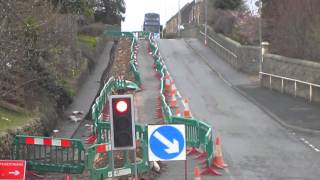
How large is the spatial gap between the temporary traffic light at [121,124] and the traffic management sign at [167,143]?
1225 mm

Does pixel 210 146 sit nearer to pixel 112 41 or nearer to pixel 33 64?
pixel 33 64

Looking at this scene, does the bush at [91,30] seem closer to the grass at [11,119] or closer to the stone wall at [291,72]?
the stone wall at [291,72]

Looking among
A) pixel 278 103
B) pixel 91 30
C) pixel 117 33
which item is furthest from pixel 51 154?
pixel 117 33

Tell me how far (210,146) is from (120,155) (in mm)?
2662

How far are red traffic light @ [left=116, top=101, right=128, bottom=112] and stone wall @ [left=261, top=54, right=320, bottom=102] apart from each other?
2023cm

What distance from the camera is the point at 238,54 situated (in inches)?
1868

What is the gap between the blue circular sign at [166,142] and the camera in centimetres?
1262

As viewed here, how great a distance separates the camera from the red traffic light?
451 inches

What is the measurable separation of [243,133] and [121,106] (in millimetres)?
13635

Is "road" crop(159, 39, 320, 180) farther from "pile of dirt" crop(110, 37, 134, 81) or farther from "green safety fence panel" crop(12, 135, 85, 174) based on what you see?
"pile of dirt" crop(110, 37, 134, 81)

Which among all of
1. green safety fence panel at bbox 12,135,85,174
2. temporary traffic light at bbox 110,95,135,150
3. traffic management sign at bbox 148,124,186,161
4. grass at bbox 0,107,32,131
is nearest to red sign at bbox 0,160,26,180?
temporary traffic light at bbox 110,95,135,150

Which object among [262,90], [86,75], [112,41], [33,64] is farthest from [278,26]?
[112,41]

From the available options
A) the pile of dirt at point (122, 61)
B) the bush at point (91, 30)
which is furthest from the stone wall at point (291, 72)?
the bush at point (91, 30)

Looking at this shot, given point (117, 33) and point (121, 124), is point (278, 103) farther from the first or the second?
point (117, 33)
